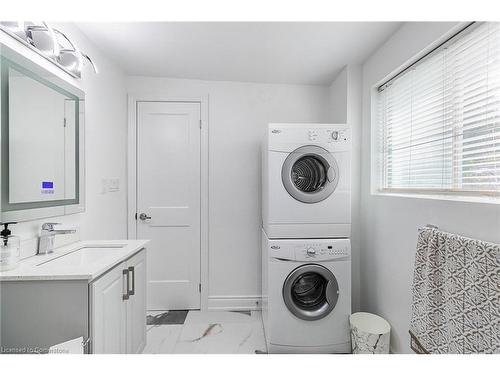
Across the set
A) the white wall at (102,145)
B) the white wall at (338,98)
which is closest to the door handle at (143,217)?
the white wall at (102,145)

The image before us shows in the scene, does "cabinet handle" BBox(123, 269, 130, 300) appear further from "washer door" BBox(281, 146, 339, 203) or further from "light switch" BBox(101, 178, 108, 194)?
"washer door" BBox(281, 146, 339, 203)

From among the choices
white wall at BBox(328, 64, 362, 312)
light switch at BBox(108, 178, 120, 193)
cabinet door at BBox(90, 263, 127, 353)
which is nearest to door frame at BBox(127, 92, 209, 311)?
light switch at BBox(108, 178, 120, 193)

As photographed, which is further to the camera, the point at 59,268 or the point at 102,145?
the point at 102,145

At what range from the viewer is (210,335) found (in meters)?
2.27

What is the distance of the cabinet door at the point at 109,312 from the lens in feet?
3.77

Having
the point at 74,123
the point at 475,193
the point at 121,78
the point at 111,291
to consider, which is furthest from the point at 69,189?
the point at 475,193

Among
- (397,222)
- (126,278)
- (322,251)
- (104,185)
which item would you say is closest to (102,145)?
(104,185)

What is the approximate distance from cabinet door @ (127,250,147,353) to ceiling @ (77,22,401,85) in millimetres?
1554

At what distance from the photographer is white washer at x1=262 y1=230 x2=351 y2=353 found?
198 cm

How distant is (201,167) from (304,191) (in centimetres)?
115

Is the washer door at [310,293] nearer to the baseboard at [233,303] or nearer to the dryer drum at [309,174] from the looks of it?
the dryer drum at [309,174]

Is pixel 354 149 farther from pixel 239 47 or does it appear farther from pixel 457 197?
pixel 239 47

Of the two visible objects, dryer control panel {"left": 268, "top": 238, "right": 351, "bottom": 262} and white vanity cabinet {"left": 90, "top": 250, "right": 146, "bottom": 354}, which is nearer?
white vanity cabinet {"left": 90, "top": 250, "right": 146, "bottom": 354}

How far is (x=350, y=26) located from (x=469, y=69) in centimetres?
78
